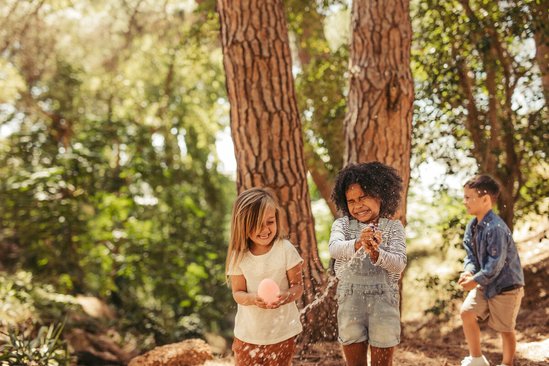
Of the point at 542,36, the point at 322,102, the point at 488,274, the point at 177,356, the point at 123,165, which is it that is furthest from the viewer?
the point at 123,165

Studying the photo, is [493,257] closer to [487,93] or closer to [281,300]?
[281,300]

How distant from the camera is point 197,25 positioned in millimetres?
9266

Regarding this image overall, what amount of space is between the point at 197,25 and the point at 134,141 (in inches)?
155

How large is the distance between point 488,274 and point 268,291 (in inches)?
76.3

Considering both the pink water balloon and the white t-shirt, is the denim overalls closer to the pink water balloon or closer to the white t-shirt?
the white t-shirt

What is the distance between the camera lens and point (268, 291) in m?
3.06

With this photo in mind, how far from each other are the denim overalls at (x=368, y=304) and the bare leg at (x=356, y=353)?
0.12 feet

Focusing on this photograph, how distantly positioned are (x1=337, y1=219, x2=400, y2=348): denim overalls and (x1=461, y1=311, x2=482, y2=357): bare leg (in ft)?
4.64

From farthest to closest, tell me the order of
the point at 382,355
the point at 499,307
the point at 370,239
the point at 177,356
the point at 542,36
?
the point at 542,36
the point at 177,356
the point at 499,307
the point at 382,355
the point at 370,239

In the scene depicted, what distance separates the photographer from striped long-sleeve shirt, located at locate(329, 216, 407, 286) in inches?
121

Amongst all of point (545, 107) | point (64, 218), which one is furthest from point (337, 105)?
point (64, 218)

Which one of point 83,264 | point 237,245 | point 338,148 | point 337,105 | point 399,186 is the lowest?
point 83,264

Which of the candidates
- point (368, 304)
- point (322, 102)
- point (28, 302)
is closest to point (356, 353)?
point (368, 304)

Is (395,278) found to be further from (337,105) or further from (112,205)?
(112,205)
